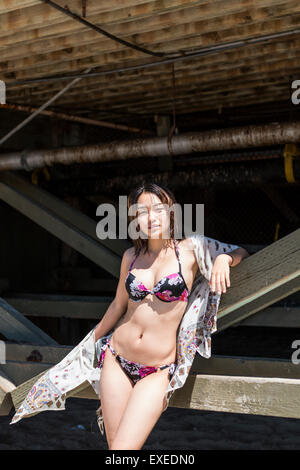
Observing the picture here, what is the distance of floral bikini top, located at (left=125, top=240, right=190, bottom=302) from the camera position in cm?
263

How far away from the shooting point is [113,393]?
2.61 metres

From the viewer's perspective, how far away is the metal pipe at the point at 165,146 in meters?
4.24

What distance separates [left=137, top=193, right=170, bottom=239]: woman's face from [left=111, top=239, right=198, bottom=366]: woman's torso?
13cm

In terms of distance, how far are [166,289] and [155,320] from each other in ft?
0.53

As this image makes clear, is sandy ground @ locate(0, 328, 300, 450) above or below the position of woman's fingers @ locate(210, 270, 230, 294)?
below

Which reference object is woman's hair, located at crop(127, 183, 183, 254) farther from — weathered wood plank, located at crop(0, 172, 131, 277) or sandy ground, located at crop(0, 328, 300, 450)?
weathered wood plank, located at crop(0, 172, 131, 277)

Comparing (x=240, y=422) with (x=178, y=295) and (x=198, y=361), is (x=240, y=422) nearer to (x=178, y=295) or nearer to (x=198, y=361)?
(x=198, y=361)

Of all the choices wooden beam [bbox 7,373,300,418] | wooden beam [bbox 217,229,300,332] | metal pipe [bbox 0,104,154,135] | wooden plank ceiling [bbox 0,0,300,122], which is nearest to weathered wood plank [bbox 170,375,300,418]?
wooden beam [bbox 7,373,300,418]

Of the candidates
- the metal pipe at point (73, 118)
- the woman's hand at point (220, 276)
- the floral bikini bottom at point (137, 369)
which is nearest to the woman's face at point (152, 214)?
the woman's hand at point (220, 276)

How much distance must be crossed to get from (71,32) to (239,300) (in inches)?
75.9

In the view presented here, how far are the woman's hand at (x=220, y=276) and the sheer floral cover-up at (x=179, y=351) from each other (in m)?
0.10

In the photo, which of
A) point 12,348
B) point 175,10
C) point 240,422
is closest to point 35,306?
point 12,348

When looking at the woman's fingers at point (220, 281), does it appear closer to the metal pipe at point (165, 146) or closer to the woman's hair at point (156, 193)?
the woman's hair at point (156, 193)

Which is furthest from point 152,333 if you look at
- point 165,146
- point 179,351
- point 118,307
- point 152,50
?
point 165,146
